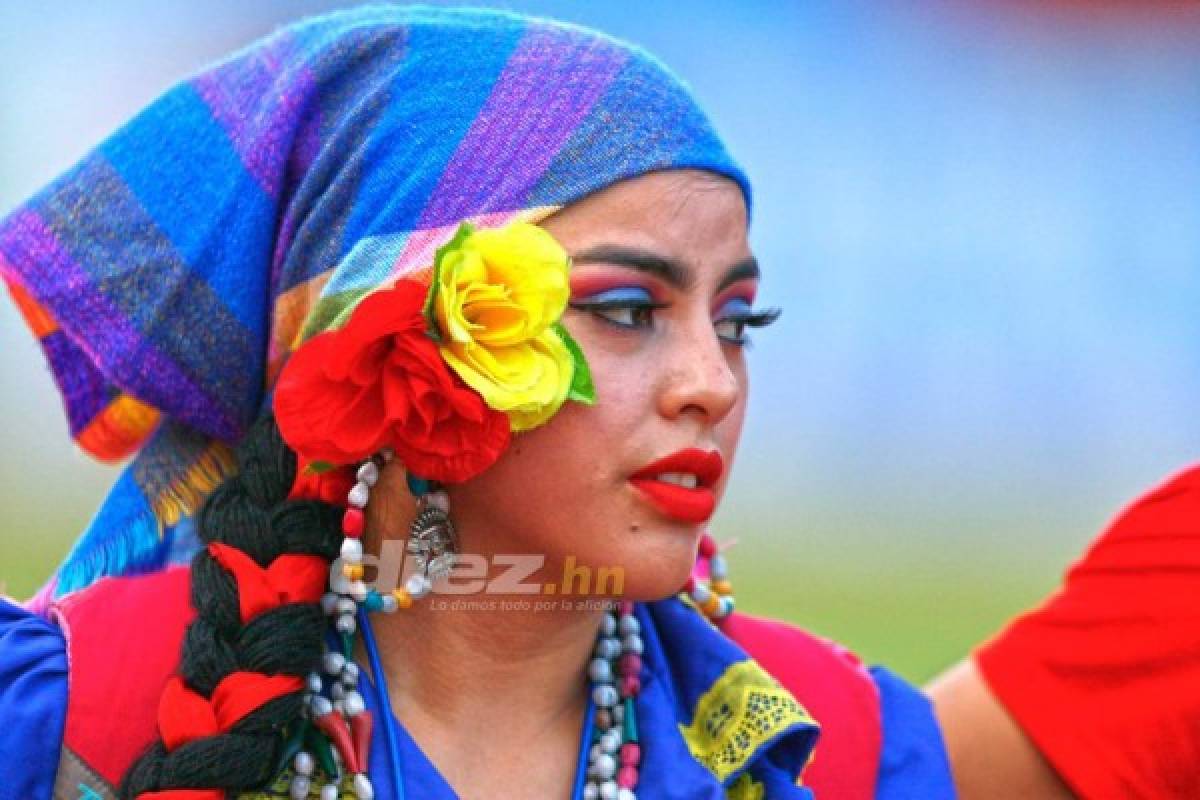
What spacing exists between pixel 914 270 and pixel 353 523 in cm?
686

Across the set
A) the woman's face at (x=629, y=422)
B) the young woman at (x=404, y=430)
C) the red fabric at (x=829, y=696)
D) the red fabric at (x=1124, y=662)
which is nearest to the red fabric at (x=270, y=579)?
the young woman at (x=404, y=430)

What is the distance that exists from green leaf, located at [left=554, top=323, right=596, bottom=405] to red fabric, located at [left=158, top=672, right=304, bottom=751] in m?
0.55

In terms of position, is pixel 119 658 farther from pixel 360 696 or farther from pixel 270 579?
pixel 360 696

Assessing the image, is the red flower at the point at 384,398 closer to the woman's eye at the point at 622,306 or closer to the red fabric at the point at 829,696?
the woman's eye at the point at 622,306

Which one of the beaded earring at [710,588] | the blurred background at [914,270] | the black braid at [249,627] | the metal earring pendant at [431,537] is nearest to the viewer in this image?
the black braid at [249,627]

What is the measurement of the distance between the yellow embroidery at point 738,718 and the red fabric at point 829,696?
103 mm

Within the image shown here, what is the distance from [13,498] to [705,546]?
19.2 ft

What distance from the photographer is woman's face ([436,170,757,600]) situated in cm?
224

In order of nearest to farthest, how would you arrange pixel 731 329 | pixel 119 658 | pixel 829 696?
pixel 119 658
pixel 731 329
pixel 829 696

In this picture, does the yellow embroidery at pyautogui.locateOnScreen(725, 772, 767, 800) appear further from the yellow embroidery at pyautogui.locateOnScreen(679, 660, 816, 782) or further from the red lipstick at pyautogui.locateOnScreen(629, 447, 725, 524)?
the red lipstick at pyautogui.locateOnScreen(629, 447, 725, 524)

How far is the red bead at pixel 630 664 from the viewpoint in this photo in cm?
252

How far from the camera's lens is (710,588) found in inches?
106

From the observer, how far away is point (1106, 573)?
274 cm

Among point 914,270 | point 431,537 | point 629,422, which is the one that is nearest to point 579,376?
point 629,422
